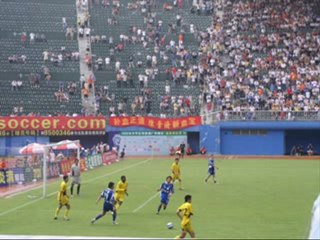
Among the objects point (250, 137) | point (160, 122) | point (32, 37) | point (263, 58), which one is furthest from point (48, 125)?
point (263, 58)

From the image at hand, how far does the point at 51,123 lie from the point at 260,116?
16178mm

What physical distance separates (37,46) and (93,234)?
44.2 metres

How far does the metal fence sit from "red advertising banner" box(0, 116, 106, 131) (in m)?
8.73

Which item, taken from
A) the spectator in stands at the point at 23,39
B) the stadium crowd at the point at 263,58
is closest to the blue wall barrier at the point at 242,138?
the stadium crowd at the point at 263,58

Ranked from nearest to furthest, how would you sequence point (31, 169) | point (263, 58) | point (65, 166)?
point (31, 169) < point (65, 166) < point (263, 58)

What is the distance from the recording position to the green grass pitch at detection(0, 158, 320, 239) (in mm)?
21844

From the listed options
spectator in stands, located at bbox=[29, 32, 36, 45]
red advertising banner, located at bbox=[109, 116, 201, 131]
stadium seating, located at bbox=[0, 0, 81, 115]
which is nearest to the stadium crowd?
red advertising banner, located at bbox=[109, 116, 201, 131]

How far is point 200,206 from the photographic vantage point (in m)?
27.0

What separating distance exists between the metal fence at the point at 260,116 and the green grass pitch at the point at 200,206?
38.1 feet

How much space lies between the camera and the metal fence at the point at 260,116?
53.3 metres

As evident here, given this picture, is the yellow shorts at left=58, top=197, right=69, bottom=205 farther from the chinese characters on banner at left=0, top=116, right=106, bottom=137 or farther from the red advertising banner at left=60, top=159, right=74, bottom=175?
the chinese characters on banner at left=0, top=116, right=106, bottom=137

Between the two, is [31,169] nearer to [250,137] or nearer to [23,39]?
[250,137]

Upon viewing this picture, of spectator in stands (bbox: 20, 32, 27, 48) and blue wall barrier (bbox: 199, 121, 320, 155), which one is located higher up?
spectator in stands (bbox: 20, 32, 27, 48)

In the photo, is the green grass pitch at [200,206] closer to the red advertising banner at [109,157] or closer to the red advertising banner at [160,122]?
the red advertising banner at [109,157]
